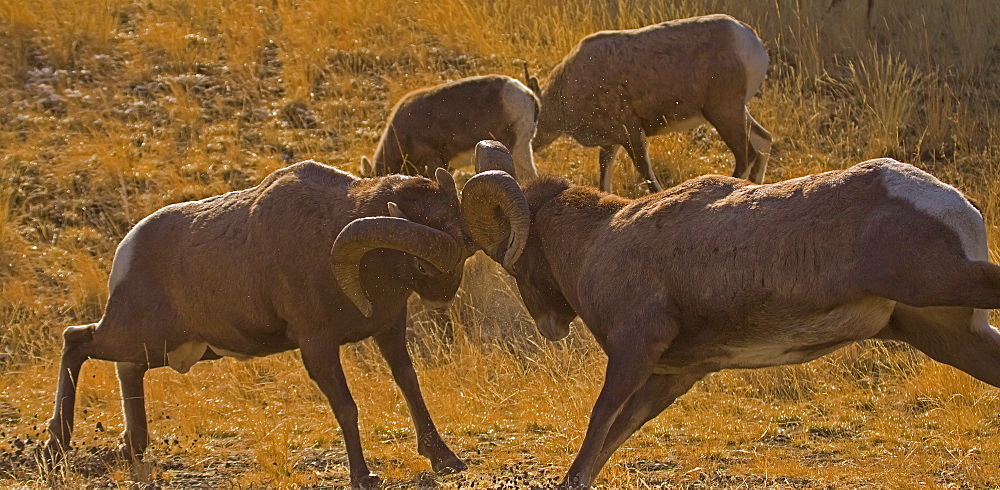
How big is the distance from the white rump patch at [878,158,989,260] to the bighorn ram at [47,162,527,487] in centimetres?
195

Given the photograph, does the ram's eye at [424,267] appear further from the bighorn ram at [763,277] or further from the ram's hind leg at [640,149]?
the ram's hind leg at [640,149]

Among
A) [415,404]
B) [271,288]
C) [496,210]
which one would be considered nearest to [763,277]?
[496,210]

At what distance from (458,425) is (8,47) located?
9.86m

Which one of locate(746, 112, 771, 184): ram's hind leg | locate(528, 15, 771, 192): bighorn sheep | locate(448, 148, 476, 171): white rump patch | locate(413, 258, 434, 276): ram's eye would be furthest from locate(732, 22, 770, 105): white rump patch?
locate(413, 258, 434, 276): ram's eye

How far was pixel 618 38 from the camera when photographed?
1152 cm

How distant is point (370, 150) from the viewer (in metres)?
14.1

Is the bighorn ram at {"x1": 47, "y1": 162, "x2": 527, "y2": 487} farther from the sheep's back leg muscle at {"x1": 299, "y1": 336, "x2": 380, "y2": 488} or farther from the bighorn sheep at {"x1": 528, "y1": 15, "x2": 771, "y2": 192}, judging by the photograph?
the bighorn sheep at {"x1": 528, "y1": 15, "x2": 771, "y2": 192}

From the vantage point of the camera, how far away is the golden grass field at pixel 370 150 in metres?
8.22

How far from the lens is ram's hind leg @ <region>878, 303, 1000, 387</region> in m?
6.16

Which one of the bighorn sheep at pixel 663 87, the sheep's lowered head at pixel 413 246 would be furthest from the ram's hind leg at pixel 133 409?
the bighorn sheep at pixel 663 87

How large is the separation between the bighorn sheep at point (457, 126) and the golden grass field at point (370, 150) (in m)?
1.10

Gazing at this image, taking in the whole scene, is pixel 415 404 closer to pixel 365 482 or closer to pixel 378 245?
pixel 365 482

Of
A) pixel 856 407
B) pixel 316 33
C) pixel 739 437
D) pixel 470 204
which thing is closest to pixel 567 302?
pixel 470 204

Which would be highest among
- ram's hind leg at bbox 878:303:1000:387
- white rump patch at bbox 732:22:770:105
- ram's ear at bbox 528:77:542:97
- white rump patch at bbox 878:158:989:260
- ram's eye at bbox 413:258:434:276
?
white rump patch at bbox 878:158:989:260
